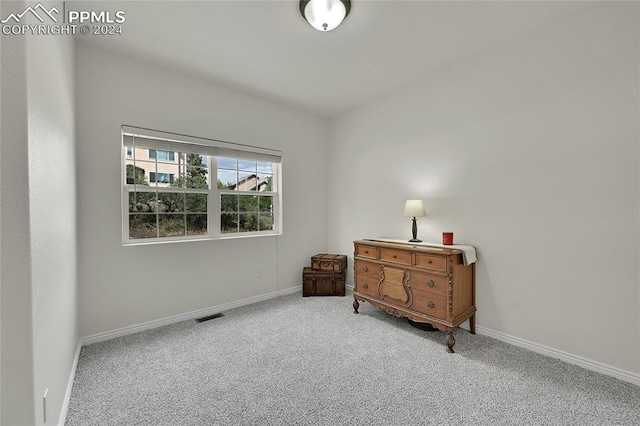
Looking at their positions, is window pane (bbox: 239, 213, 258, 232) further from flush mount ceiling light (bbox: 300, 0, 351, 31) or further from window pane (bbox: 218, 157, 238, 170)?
flush mount ceiling light (bbox: 300, 0, 351, 31)

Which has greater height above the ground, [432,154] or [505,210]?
[432,154]

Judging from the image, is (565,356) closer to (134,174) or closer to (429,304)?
(429,304)

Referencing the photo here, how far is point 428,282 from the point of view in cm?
244

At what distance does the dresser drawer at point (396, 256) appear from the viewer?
8.61 ft

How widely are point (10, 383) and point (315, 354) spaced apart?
1.77 meters

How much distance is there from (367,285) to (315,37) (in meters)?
2.58

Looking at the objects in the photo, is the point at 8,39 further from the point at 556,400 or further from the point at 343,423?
the point at 556,400

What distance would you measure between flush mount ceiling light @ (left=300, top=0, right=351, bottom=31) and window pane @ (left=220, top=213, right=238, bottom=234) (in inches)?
91.8

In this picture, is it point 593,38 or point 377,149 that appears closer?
point 593,38

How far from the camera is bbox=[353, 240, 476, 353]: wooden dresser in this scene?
2316 mm

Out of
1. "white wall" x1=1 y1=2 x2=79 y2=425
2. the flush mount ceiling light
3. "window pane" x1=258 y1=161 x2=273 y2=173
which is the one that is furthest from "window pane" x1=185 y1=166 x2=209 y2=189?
the flush mount ceiling light

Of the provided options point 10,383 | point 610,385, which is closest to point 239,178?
point 10,383

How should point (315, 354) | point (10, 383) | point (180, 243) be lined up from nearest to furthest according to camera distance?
point (10, 383), point (315, 354), point (180, 243)

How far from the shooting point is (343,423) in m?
1.49
